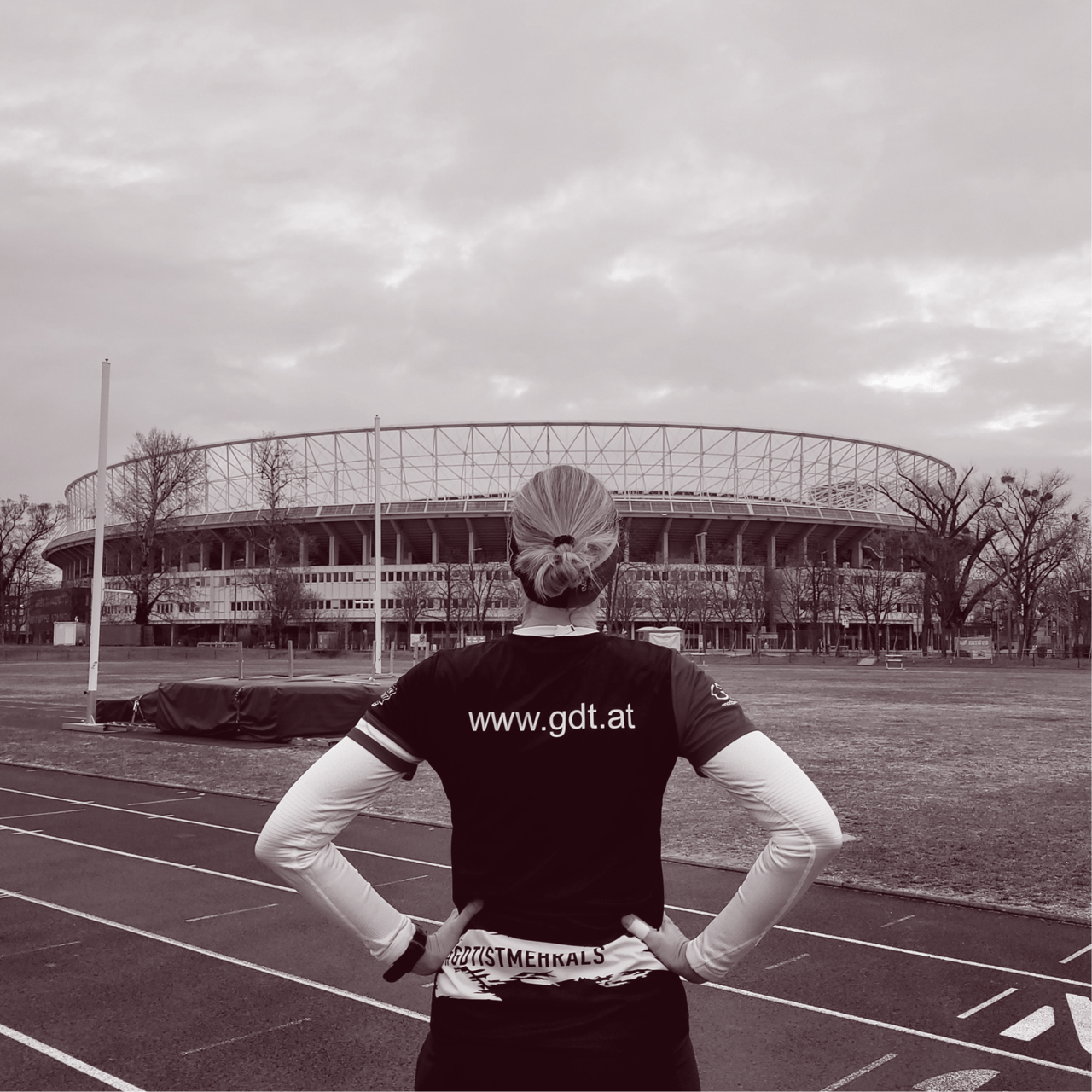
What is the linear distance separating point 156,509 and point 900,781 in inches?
2650

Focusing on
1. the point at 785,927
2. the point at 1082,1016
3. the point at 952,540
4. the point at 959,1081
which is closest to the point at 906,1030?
the point at 959,1081

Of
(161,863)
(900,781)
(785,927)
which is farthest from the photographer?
(900,781)

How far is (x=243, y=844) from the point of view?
9570 mm

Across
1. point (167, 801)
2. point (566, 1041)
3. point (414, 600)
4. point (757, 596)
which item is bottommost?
point (167, 801)

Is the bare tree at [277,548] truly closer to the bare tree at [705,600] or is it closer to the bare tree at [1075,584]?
the bare tree at [705,600]

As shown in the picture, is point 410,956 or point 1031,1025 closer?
point 410,956

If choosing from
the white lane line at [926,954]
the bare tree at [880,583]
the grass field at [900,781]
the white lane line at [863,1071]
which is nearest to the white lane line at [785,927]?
the white lane line at [926,954]

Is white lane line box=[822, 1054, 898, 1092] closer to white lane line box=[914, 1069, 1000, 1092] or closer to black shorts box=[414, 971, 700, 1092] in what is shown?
white lane line box=[914, 1069, 1000, 1092]

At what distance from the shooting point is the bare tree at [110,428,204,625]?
7200cm

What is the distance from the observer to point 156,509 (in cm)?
7275

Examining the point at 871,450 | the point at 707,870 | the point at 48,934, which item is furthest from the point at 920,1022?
the point at 871,450

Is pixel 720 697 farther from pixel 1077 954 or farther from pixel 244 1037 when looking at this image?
pixel 1077 954

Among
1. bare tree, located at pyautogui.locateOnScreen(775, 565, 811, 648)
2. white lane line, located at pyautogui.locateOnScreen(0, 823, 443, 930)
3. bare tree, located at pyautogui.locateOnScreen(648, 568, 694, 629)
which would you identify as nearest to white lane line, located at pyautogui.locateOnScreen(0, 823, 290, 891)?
white lane line, located at pyautogui.locateOnScreen(0, 823, 443, 930)

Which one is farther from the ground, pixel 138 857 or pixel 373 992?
pixel 373 992
